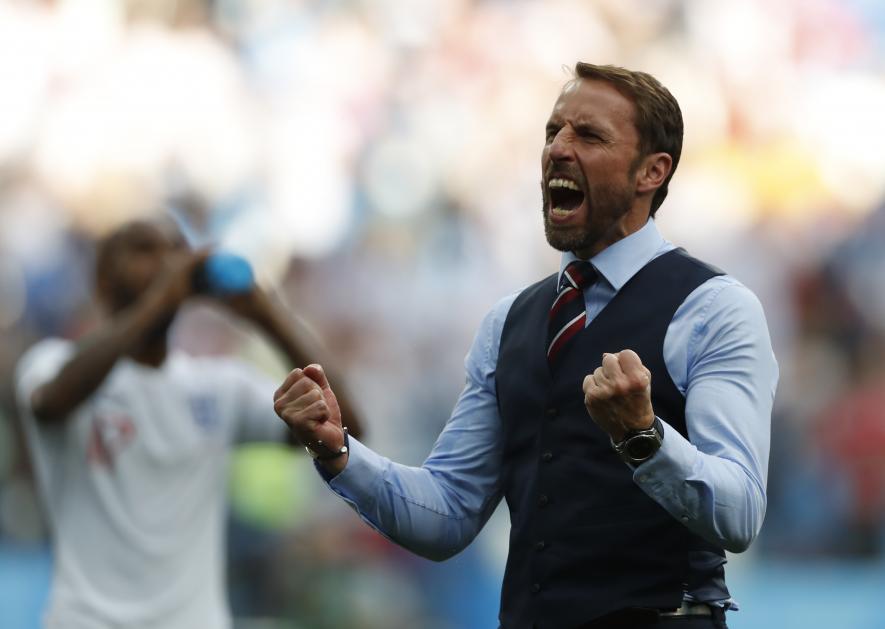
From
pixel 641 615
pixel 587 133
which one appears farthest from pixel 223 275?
pixel 641 615

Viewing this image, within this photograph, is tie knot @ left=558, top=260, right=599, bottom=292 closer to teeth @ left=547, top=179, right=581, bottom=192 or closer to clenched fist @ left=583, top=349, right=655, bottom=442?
teeth @ left=547, top=179, right=581, bottom=192

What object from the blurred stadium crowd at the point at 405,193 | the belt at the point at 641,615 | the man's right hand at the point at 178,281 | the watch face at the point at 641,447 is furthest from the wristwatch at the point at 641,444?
the blurred stadium crowd at the point at 405,193

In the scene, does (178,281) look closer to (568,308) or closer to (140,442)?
(140,442)

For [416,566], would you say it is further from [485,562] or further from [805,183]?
[805,183]

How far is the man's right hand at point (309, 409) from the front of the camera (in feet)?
9.60

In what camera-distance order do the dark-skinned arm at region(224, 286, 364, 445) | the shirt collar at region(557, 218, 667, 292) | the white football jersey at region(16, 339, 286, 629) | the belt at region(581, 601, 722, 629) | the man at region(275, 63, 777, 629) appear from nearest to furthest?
the man at region(275, 63, 777, 629) < the belt at region(581, 601, 722, 629) < the shirt collar at region(557, 218, 667, 292) < the white football jersey at region(16, 339, 286, 629) < the dark-skinned arm at region(224, 286, 364, 445)

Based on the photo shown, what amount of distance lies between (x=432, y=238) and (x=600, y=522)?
40.8ft

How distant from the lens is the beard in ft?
10.3

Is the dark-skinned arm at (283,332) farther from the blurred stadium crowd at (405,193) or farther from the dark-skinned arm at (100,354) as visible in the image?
the blurred stadium crowd at (405,193)

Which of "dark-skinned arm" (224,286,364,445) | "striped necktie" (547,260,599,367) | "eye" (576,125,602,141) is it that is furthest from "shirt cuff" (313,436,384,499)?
"dark-skinned arm" (224,286,364,445)

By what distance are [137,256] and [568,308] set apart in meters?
2.64

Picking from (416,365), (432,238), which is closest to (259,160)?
(432,238)

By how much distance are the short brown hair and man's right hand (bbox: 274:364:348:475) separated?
0.81 metres

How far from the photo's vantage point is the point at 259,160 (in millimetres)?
17531
